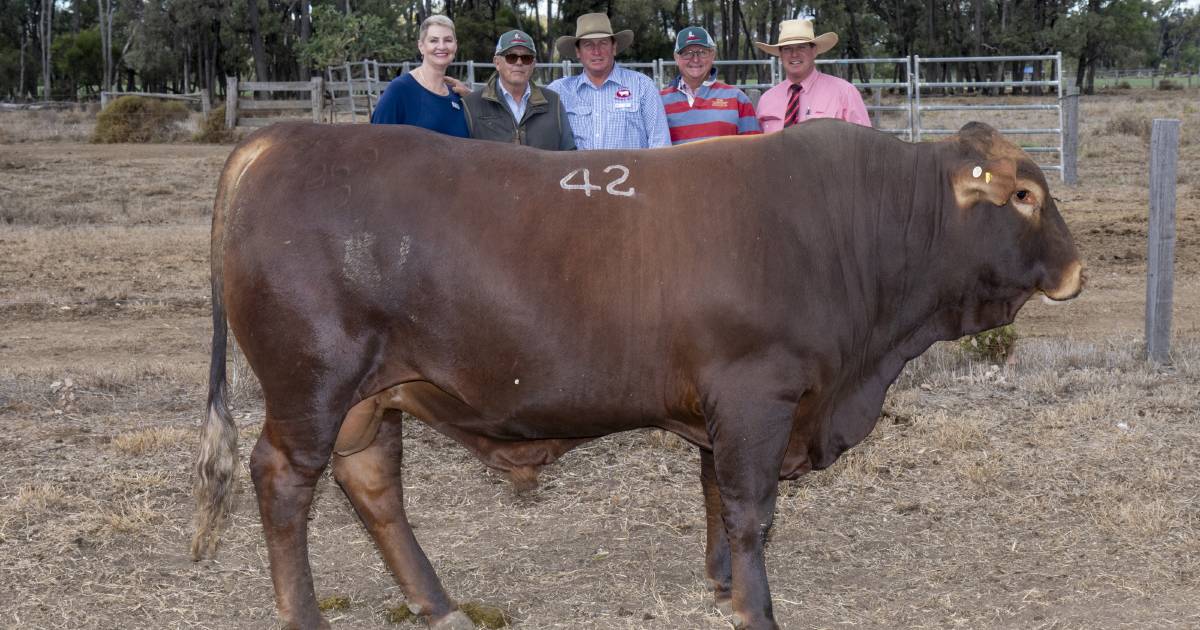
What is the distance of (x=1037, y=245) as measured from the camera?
4.25 m

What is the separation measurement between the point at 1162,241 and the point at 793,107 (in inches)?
123

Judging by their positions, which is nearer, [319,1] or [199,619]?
[199,619]

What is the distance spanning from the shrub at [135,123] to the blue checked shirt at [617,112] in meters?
24.6

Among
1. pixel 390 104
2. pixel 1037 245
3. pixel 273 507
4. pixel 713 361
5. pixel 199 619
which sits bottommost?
pixel 199 619

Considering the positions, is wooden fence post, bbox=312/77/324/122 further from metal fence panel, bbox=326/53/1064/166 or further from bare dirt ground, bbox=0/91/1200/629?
bare dirt ground, bbox=0/91/1200/629

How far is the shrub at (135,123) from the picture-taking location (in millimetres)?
28177

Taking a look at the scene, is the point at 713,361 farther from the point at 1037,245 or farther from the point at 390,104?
the point at 390,104

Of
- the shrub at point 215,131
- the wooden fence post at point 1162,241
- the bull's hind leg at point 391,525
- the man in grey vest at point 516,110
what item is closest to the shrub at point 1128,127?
the wooden fence post at point 1162,241

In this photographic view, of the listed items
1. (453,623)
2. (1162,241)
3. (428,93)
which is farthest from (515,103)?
(1162,241)

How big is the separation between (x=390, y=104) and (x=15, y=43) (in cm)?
7208

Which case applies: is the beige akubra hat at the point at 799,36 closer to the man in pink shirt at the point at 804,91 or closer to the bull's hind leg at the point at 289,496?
the man in pink shirt at the point at 804,91

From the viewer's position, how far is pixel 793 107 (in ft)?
19.4

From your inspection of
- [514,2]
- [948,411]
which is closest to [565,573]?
[948,411]

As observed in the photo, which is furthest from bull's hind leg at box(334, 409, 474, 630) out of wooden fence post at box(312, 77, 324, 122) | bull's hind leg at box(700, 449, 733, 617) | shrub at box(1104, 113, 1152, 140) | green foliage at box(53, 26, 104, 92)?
green foliage at box(53, 26, 104, 92)
